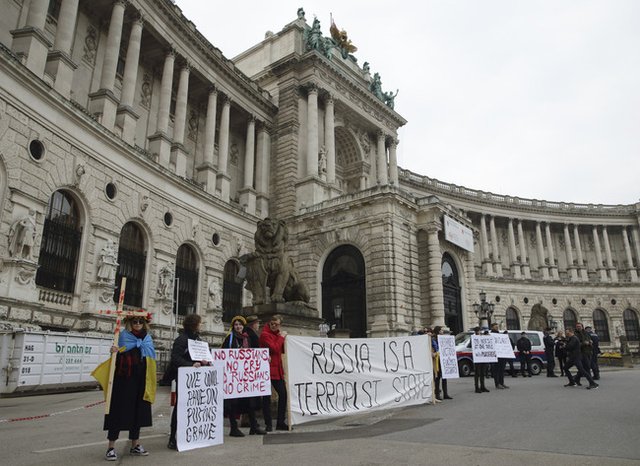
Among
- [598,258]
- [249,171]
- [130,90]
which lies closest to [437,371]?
[130,90]

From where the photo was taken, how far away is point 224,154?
3331 cm

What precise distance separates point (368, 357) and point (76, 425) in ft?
21.2

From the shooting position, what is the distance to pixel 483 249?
60875 mm

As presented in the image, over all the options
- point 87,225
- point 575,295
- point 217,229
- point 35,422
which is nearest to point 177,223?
point 217,229

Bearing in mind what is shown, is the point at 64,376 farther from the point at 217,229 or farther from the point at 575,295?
the point at 575,295

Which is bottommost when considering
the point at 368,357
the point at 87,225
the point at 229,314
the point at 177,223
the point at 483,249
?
the point at 368,357

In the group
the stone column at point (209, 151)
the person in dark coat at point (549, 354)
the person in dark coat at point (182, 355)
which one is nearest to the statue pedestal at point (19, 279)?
the person in dark coat at point (182, 355)

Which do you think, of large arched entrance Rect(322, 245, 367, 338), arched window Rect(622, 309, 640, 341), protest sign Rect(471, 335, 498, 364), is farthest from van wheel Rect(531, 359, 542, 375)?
arched window Rect(622, 309, 640, 341)

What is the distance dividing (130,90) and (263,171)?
537 inches

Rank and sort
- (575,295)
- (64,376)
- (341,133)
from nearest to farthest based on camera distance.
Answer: (64,376) < (341,133) < (575,295)

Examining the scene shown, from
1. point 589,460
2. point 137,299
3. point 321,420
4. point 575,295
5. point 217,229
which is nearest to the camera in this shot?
point 589,460

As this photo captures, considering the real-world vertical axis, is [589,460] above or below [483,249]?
below

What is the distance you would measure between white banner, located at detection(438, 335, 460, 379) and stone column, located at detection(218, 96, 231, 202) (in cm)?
2125

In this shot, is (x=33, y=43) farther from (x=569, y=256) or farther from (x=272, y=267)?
(x=569, y=256)
